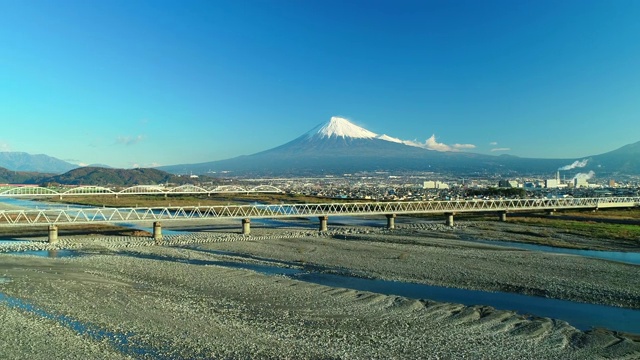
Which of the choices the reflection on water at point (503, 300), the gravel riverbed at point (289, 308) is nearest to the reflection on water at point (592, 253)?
the gravel riverbed at point (289, 308)

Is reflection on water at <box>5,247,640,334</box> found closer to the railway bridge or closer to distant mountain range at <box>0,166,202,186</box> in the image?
the railway bridge

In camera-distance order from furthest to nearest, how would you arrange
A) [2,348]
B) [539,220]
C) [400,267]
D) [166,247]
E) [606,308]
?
[539,220] → [166,247] → [400,267] → [606,308] → [2,348]

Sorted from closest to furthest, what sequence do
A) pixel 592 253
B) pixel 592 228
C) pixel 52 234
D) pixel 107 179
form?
pixel 592 253 < pixel 52 234 < pixel 592 228 < pixel 107 179

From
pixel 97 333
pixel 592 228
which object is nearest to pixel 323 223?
pixel 592 228

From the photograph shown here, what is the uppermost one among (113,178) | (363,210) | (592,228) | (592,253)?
(113,178)

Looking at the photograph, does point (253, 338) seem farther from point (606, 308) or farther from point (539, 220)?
point (539, 220)

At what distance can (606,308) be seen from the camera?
13.9 meters

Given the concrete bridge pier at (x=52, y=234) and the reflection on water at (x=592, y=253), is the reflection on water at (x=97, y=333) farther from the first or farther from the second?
the reflection on water at (x=592, y=253)

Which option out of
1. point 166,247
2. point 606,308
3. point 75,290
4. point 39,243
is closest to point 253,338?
point 75,290

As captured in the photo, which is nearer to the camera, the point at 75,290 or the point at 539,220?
the point at 75,290

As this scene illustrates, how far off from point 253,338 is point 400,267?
34.7 feet

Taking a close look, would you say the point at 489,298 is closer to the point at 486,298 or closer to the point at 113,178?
the point at 486,298

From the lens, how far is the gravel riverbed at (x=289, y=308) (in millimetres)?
10523

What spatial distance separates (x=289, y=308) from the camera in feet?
45.0
